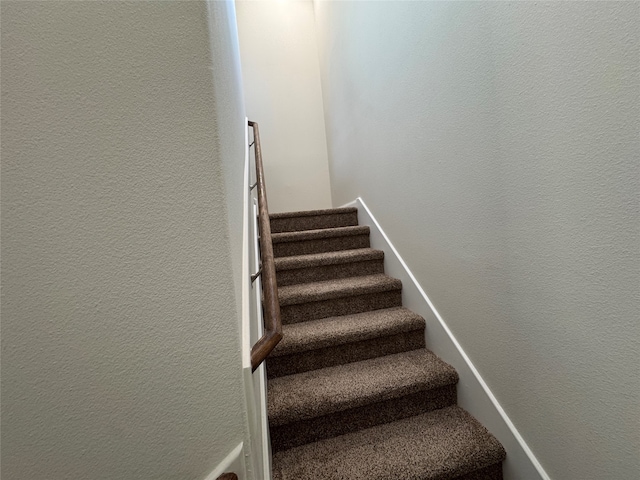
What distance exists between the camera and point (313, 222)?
2553 mm

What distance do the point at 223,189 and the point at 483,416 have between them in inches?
55.8

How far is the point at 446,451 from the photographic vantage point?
1.16 meters

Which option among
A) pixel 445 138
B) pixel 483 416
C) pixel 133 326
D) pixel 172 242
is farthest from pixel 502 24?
pixel 483 416

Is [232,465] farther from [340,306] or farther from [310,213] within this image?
[310,213]

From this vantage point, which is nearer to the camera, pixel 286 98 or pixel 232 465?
pixel 232 465

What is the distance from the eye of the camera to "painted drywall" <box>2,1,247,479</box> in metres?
0.45

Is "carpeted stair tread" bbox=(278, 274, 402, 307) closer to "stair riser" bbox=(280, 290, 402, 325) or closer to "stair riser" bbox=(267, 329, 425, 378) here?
"stair riser" bbox=(280, 290, 402, 325)

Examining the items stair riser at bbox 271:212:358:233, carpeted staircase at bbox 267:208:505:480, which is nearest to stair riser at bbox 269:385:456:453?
carpeted staircase at bbox 267:208:505:480

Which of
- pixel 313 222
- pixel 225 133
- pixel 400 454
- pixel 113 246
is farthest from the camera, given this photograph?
pixel 313 222

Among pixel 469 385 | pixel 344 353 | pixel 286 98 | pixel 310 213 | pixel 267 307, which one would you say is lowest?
pixel 469 385

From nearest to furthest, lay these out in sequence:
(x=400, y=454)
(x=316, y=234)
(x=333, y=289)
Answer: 1. (x=400, y=454)
2. (x=333, y=289)
3. (x=316, y=234)

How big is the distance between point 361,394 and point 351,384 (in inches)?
2.8

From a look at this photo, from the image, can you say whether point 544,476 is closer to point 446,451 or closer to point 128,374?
point 446,451

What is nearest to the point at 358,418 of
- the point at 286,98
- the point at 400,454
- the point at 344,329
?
the point at 400,454
